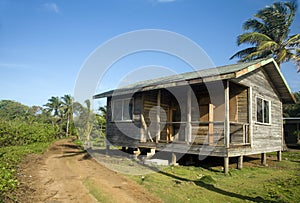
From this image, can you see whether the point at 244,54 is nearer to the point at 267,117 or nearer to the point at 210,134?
the point at 267,117

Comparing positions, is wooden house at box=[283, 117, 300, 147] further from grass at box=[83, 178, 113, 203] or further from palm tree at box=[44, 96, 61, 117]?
palm tree at box=[44, 96, 61, 117]

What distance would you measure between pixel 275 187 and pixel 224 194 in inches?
85.0

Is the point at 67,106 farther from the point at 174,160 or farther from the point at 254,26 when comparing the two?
the point at 174,160

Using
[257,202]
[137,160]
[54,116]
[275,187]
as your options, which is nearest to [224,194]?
[257,202]

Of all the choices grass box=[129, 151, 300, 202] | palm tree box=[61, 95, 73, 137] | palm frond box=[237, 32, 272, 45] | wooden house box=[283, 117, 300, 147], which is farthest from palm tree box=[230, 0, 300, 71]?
palm tree box=[61, 95, 73, 137]

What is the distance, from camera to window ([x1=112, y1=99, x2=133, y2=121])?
15.1m

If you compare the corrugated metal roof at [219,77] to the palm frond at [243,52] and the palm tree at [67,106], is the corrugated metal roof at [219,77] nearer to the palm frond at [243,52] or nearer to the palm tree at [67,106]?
the palm frond at [243,52]

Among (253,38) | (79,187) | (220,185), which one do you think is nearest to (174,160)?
(220,185)

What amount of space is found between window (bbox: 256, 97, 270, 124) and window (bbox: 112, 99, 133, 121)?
721 centimetres

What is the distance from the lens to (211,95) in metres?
12.5

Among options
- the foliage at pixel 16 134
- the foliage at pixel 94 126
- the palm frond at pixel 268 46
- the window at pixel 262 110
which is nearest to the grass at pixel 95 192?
the window at pixel 262 110

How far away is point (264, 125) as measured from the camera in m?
12.8

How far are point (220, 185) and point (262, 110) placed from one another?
6.76m

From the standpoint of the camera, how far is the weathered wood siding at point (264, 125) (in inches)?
458
